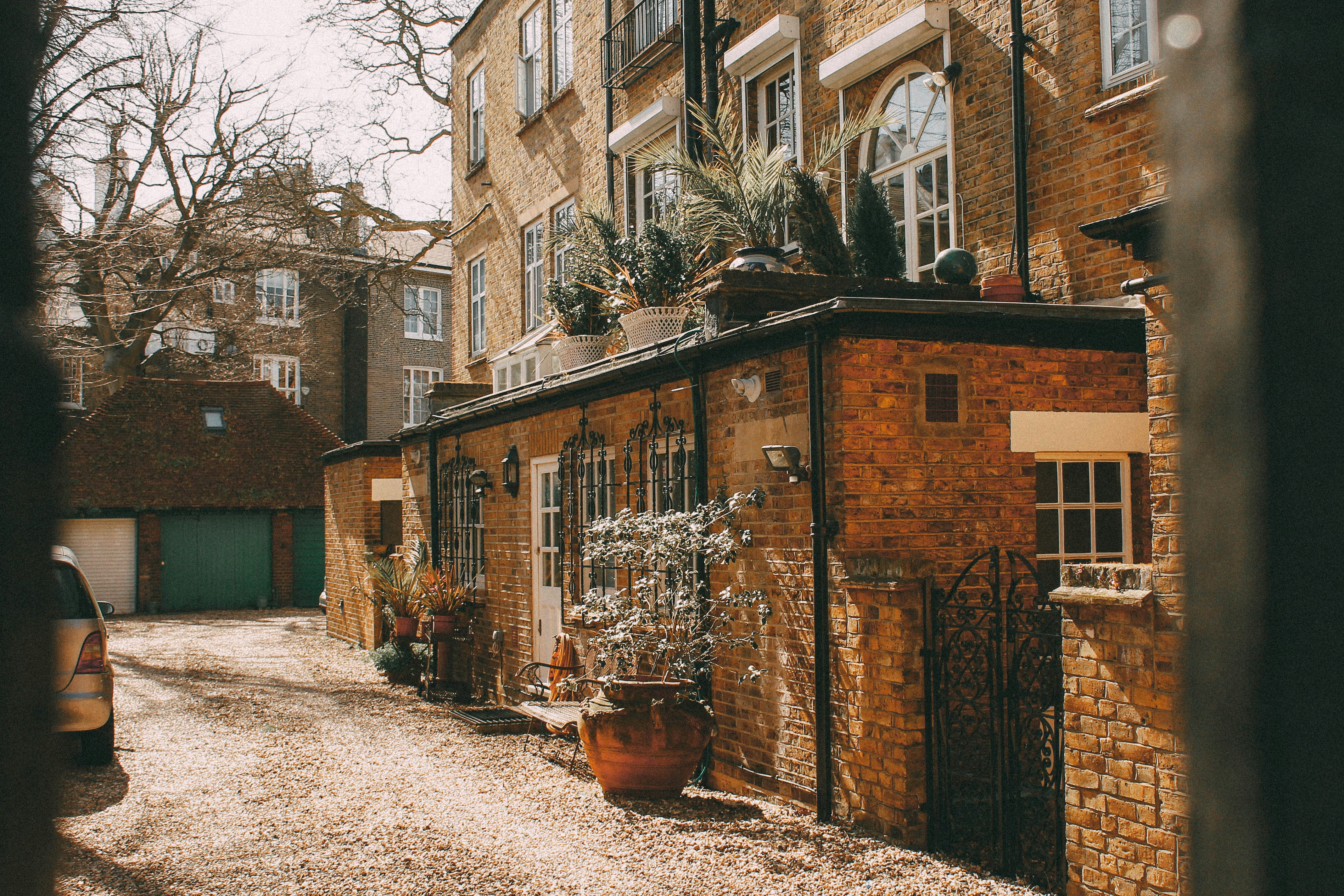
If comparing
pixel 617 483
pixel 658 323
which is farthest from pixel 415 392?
pixel 617 483

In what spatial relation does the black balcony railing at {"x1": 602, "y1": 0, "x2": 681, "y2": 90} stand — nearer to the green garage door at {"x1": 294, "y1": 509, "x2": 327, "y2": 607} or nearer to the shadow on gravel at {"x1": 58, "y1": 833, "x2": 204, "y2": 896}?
the shadow on gravel at {"x1": 58, "y1": 833, "x2": 204, "y2": 896}

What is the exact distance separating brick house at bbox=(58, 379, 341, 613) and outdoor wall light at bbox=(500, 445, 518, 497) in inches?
701

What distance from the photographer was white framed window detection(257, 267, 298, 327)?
99.7 feet

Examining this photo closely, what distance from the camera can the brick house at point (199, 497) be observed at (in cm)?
2538

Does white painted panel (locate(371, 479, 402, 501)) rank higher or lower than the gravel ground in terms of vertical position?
higher

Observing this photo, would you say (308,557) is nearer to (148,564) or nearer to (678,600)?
(148,564)

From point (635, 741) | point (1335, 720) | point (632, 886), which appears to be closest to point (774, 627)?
point (635, 741)

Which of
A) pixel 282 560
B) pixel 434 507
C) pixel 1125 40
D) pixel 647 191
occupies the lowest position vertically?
pixel 282 560

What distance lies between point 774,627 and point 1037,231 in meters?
3.70

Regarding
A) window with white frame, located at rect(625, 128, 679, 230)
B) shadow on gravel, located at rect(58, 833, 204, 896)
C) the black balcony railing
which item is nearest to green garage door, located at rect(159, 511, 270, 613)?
window with white frame, located at rect(625, 128, 679, 230)

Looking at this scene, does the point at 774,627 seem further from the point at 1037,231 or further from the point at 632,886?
the point at 1037,231

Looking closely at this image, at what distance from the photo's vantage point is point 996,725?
528cm

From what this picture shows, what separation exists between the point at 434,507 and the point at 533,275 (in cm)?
456

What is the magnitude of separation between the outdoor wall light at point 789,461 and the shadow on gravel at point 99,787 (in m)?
4.57
